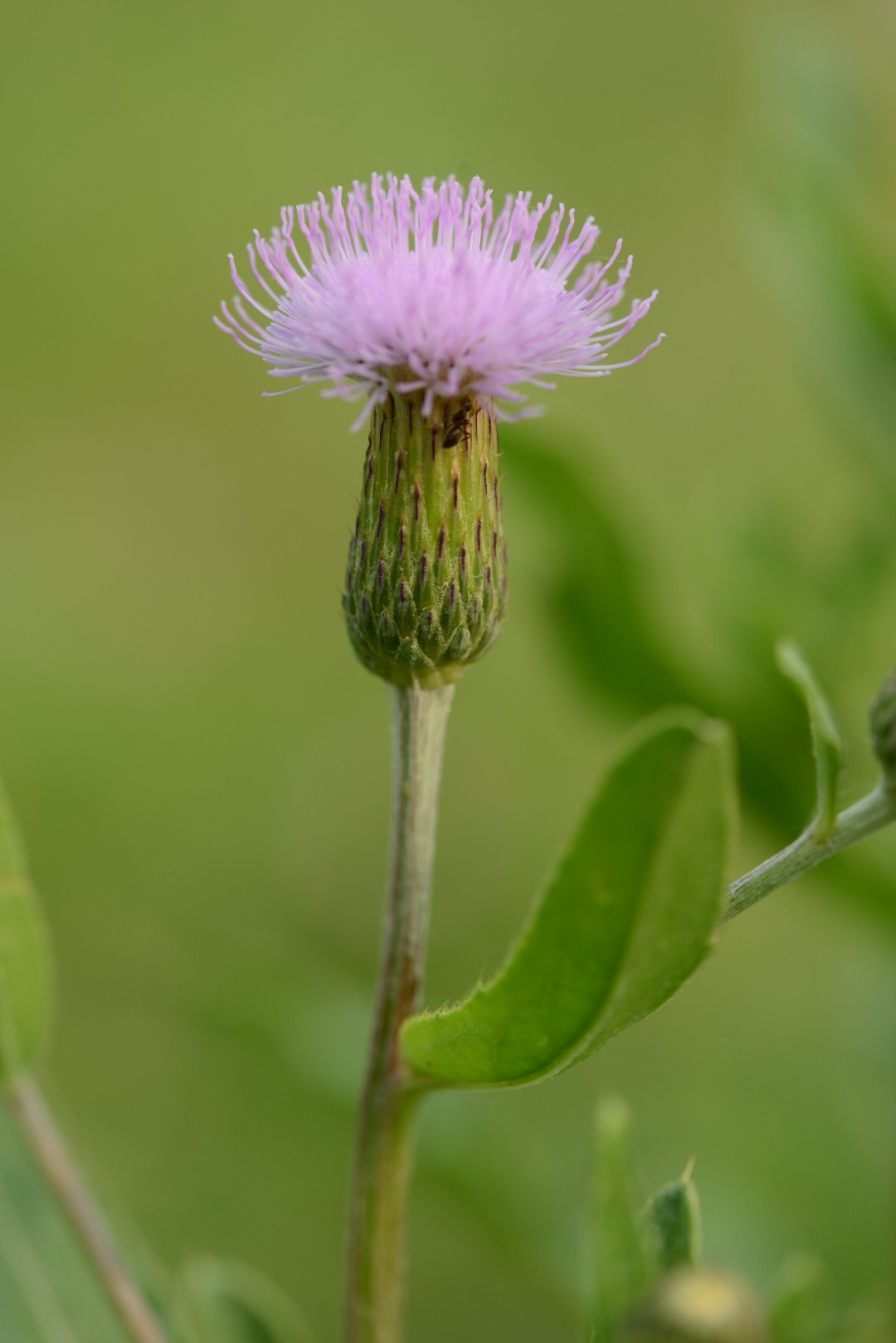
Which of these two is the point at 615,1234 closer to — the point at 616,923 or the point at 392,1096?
the point at 392,1096

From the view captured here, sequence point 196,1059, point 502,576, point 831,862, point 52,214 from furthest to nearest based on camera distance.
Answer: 1. point 52,214
2. point 196,1059
3. point 831,862
4. point 502,576

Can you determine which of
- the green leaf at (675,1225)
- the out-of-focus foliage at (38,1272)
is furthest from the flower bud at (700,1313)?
the out-of-focus foliage at (38,1272)

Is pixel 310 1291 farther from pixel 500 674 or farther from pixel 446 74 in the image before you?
pixel 446 74

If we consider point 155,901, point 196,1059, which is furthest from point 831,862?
point 155,901

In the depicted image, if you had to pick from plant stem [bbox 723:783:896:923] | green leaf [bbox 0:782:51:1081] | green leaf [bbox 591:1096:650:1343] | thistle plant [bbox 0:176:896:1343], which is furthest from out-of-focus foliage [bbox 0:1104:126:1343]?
plant stem [bbox 723:783:896:923]

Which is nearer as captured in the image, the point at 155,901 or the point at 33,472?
the point at 155,901
